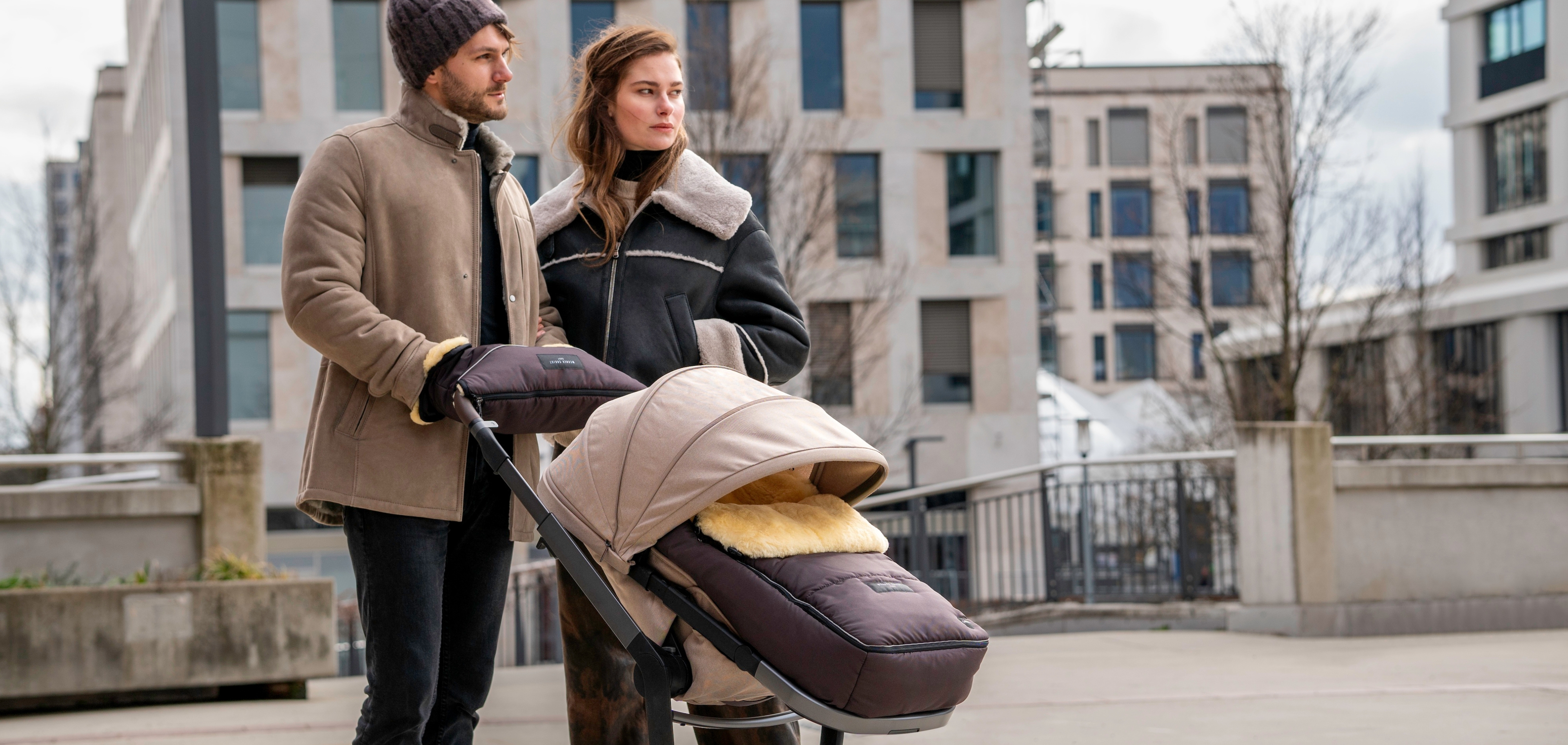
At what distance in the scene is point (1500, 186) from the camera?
47.3 meters

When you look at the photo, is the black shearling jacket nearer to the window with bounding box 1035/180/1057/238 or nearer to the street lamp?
the street lamp

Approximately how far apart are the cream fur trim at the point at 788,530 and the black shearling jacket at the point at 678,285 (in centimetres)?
68

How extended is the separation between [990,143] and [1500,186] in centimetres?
2684

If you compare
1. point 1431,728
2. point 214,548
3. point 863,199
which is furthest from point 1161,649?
point 863,199

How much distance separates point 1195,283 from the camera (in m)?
17.6

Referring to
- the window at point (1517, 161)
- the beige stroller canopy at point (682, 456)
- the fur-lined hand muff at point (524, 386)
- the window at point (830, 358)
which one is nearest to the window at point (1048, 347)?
the window at point (1517, 161)

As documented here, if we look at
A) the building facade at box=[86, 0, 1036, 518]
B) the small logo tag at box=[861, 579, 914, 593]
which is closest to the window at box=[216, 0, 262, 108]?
the building facade at box=[86, 0, 1036, 518]

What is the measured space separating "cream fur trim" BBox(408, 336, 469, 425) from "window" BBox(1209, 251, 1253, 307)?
17.0 meters

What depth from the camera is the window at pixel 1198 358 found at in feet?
67.0

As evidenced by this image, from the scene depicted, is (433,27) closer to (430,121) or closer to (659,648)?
(430,121)

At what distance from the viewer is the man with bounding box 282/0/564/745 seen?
2.87m

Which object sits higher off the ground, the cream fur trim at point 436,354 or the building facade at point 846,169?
the building facade at point 846,169

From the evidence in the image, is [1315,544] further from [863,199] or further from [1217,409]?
[863,199]

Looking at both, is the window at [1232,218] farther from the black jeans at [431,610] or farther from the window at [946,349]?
the black jeans at [431,610]
